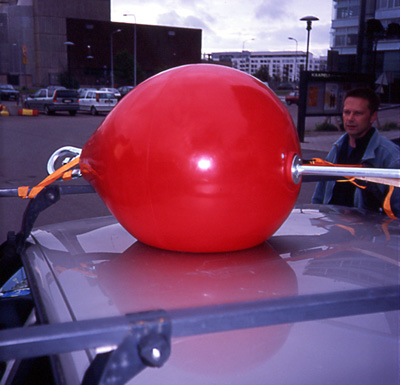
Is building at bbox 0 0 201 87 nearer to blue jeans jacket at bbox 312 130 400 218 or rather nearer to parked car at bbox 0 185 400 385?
blue jeans jacket at bbox 312 130 400 218

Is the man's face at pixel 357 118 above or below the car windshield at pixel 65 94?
above

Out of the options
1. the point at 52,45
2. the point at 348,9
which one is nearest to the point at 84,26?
the point at 52,45

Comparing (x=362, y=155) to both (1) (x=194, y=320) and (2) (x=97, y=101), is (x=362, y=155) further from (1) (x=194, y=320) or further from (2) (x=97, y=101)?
(2) (x=97, y=101)

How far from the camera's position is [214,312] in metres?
0.74

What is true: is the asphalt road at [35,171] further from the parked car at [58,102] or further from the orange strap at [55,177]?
the parked car at [58,102]

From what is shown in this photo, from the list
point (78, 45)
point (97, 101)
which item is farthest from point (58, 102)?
point (78, 45)

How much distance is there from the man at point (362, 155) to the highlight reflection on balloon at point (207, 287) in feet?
3.09

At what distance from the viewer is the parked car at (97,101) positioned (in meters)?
29.3

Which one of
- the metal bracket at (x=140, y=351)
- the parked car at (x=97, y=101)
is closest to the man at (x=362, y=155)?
the metal bracket at (x=140, y=351)

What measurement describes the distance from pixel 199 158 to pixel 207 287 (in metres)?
0.30

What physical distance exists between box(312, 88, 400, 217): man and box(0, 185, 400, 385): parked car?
2.37 ft

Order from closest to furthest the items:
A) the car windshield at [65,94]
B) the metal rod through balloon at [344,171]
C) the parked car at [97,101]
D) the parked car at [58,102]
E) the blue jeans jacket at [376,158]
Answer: the metal rod through balloon at [344,171] → the blue jeans jacket at [376,158] → the parked car at [58,102] → the car windshield at [65,94] → the parked car at [97,101]

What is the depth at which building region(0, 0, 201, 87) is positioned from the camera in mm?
62375

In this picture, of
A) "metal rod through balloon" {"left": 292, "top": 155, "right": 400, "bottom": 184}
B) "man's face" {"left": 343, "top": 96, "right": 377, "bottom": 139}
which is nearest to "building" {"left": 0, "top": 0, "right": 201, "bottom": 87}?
"man's face" {"left": 343, "top": 96, "right": 377, "bottom": 139}
